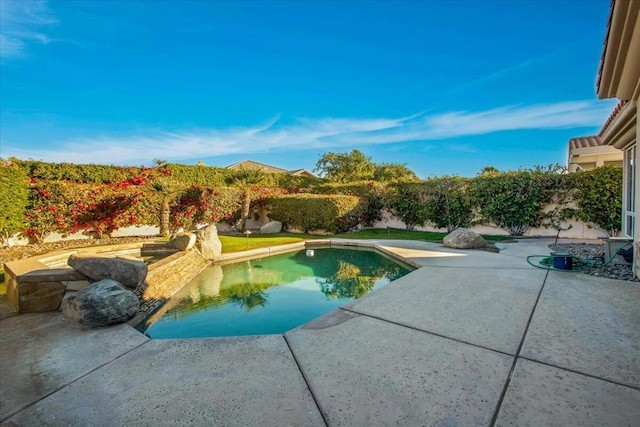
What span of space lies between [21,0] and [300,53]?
8.80 meters

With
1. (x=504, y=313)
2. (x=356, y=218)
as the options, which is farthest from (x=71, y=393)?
(x=356, y=218)

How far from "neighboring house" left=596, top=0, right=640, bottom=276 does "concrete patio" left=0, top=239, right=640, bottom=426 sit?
3030 mm

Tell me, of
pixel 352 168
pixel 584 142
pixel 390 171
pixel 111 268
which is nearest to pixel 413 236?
pixel 584 142

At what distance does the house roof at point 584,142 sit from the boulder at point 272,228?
13.0m

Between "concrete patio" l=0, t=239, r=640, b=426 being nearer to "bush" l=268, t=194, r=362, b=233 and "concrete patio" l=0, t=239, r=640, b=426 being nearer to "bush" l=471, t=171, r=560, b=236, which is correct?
"bush" l=471, t=171, r=560, b=236

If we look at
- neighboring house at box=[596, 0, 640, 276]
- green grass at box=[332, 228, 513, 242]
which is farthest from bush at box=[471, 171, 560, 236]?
neighboring house at box=[596, 0, 640, 276]

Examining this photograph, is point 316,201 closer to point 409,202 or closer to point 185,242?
point 409,202

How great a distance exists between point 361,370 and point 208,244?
254 inches

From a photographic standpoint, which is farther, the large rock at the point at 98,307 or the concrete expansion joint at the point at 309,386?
the large rock at the point at 98,307

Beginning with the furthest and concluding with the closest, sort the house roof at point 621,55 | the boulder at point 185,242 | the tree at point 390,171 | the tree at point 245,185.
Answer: the tree at point 390,171
the tree at point 245,185
the boulder at point 185,242
the house roof at point 621,55

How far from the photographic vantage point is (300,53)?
503 inches

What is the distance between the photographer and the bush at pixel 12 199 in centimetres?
817

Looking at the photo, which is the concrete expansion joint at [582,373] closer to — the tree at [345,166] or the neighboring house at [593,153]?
the neighboring house at [593,153]

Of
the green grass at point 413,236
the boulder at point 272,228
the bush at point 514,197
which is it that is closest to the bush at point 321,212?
the boulder at point 272,228
